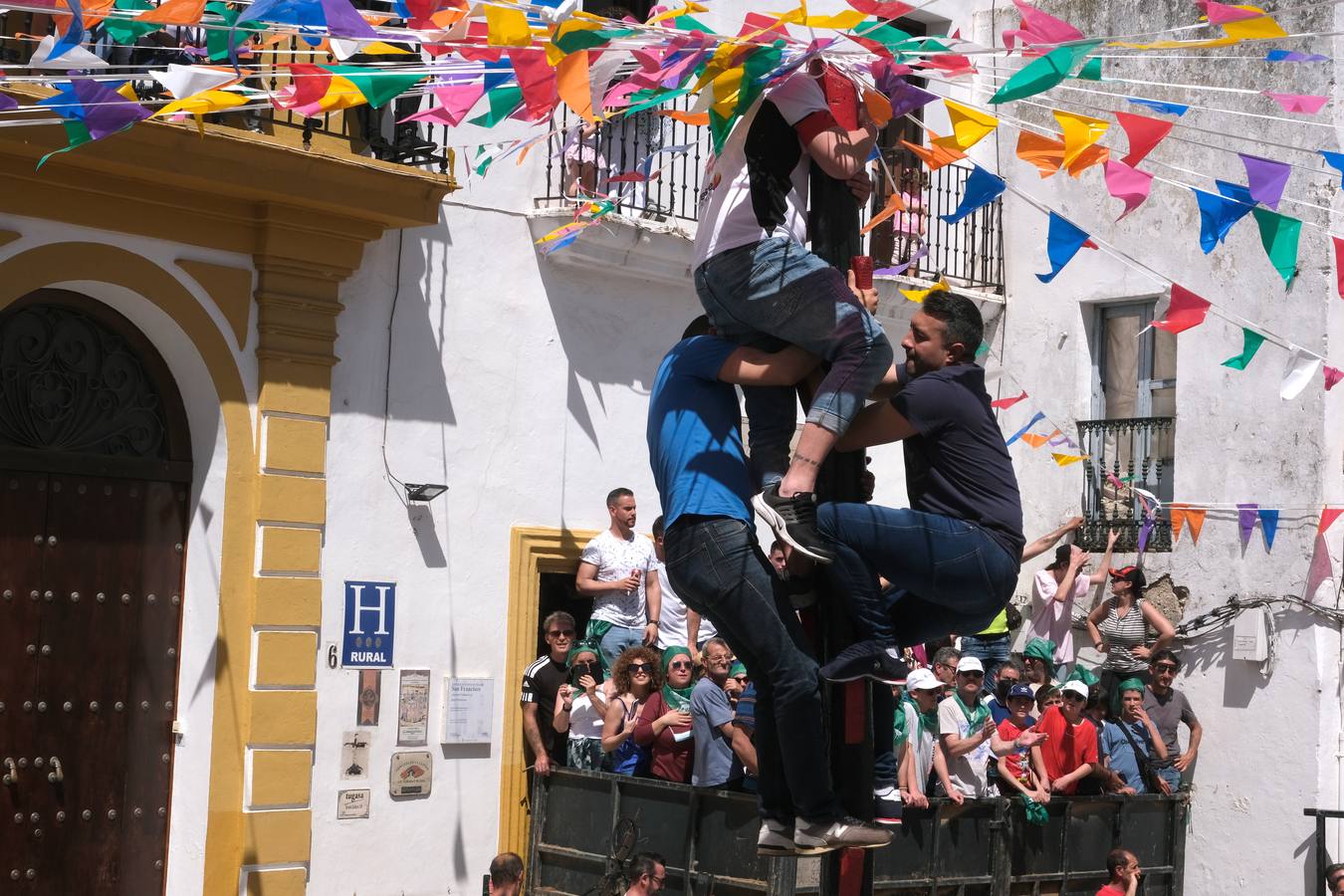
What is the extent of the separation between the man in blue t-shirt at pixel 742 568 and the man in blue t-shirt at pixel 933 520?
0.14 m

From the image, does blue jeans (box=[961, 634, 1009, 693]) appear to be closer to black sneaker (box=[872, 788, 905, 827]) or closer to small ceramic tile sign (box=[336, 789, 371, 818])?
small ceramic tile sign (box=[336, 789, 371, 818])

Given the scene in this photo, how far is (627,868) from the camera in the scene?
9.50m

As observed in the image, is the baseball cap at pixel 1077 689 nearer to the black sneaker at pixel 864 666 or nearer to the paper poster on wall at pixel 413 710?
the paper poster on wall at pixel 413 710

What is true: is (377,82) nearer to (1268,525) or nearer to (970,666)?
(970,666)

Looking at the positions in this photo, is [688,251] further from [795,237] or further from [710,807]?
[795,237]

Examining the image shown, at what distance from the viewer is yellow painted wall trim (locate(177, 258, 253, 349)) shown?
10581 millimetres

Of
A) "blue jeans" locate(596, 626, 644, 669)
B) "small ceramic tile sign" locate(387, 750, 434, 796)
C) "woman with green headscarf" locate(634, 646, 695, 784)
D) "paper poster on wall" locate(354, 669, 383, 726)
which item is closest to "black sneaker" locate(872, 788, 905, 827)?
"woman with green headscarf" locate(634, 646, 695, 784)

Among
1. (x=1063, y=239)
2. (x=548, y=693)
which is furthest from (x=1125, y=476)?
(x=1063, y=239)

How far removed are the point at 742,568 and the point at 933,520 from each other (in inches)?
19.1

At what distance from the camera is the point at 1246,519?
13992 mm

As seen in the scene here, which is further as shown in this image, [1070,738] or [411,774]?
[1070,738]

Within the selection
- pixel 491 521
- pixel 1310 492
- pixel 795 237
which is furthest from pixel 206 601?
pixel 1310 492

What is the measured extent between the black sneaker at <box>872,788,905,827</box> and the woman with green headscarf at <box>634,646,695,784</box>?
5.62 metres

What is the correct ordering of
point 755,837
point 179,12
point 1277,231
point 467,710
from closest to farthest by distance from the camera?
point 179,12
point 1277,231
point 755,837
point 467,710
